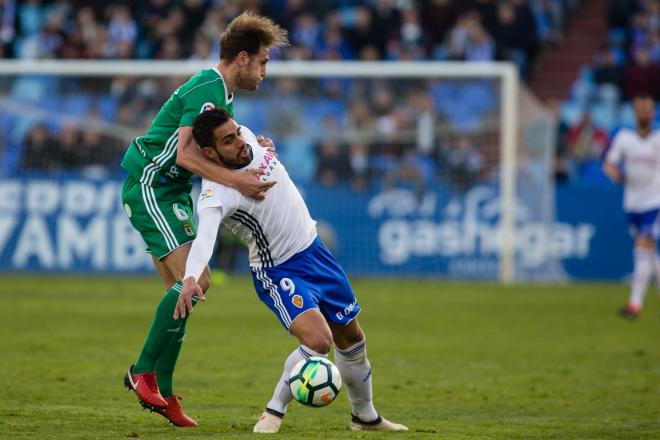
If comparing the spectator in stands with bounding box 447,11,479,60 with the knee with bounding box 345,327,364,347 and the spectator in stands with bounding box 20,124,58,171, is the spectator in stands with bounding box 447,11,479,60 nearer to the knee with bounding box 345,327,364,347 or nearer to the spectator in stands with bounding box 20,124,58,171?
the spectator in stands with bounding box 20,124,58,171

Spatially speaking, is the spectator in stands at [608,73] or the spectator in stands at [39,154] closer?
the spectator in stands at [39,154]

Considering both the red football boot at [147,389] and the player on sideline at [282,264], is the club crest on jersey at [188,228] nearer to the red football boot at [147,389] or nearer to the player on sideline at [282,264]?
the player on sideline at [282,264]

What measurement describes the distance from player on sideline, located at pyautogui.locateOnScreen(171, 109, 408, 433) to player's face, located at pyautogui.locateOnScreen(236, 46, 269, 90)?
0.43 m

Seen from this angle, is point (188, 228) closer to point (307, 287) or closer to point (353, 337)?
point (307, 287)

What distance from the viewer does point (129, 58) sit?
2431 cm

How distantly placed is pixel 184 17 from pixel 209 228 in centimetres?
1845

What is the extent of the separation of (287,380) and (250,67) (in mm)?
2006

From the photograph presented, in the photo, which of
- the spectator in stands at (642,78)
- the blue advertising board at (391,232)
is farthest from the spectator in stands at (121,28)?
the spectator in stands at (642,78)

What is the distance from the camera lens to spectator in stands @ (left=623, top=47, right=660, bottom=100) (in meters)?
24.5

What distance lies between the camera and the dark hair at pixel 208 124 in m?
7.02

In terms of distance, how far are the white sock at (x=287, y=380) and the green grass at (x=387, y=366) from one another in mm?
209

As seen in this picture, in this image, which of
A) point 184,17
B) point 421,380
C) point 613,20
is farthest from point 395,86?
point 421,380

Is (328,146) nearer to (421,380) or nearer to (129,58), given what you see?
(129,58)

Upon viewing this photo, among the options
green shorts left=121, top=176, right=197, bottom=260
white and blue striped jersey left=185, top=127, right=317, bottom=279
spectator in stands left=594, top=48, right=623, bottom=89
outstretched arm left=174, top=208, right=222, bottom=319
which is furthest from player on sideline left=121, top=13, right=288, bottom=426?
spectator in stands left=594, top=48, right=623, bottom=89
